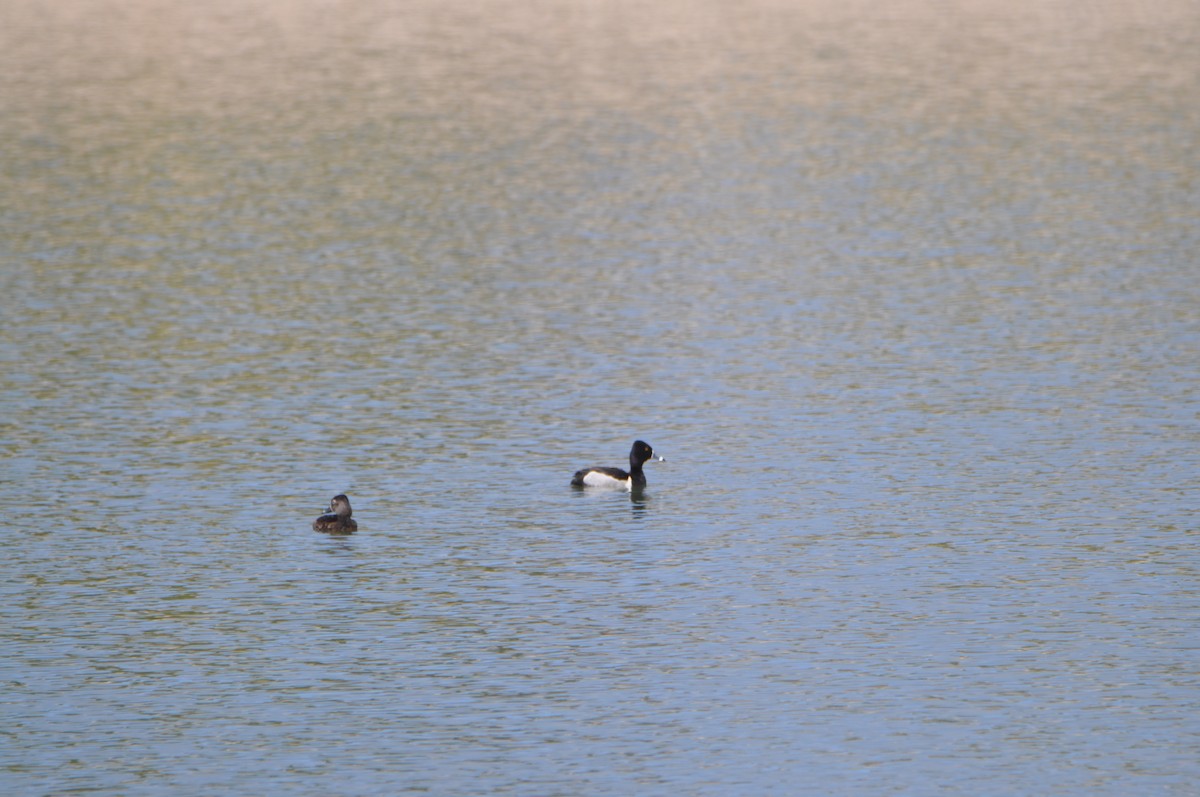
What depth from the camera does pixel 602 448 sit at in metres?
29.2

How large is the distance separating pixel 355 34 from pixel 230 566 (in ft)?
232

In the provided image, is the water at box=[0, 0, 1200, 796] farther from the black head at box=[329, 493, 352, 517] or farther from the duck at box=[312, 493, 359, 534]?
the black head at box=[329, 493, 352, 517]

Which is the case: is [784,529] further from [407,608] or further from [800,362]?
[800,362]

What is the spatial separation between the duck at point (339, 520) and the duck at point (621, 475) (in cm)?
345

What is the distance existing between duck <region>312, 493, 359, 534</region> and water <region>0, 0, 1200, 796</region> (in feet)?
0.56

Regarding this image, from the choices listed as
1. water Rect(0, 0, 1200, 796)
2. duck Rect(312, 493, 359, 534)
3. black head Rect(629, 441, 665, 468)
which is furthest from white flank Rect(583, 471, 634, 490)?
duck Rect(312, 493, 359, 534)

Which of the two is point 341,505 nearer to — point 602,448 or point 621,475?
point 621,475

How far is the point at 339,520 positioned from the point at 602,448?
5.48 m

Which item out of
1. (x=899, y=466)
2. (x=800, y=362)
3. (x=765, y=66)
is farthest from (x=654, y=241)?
(x=765, y=66)

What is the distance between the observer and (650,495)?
2739 centimetres

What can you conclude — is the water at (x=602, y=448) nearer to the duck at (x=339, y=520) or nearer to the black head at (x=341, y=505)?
the duck at (x=339, y=520)

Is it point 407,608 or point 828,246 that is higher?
point 828,246

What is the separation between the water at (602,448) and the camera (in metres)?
18.7

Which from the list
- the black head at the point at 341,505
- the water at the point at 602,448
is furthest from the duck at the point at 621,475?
the black head at the point at 341,505
